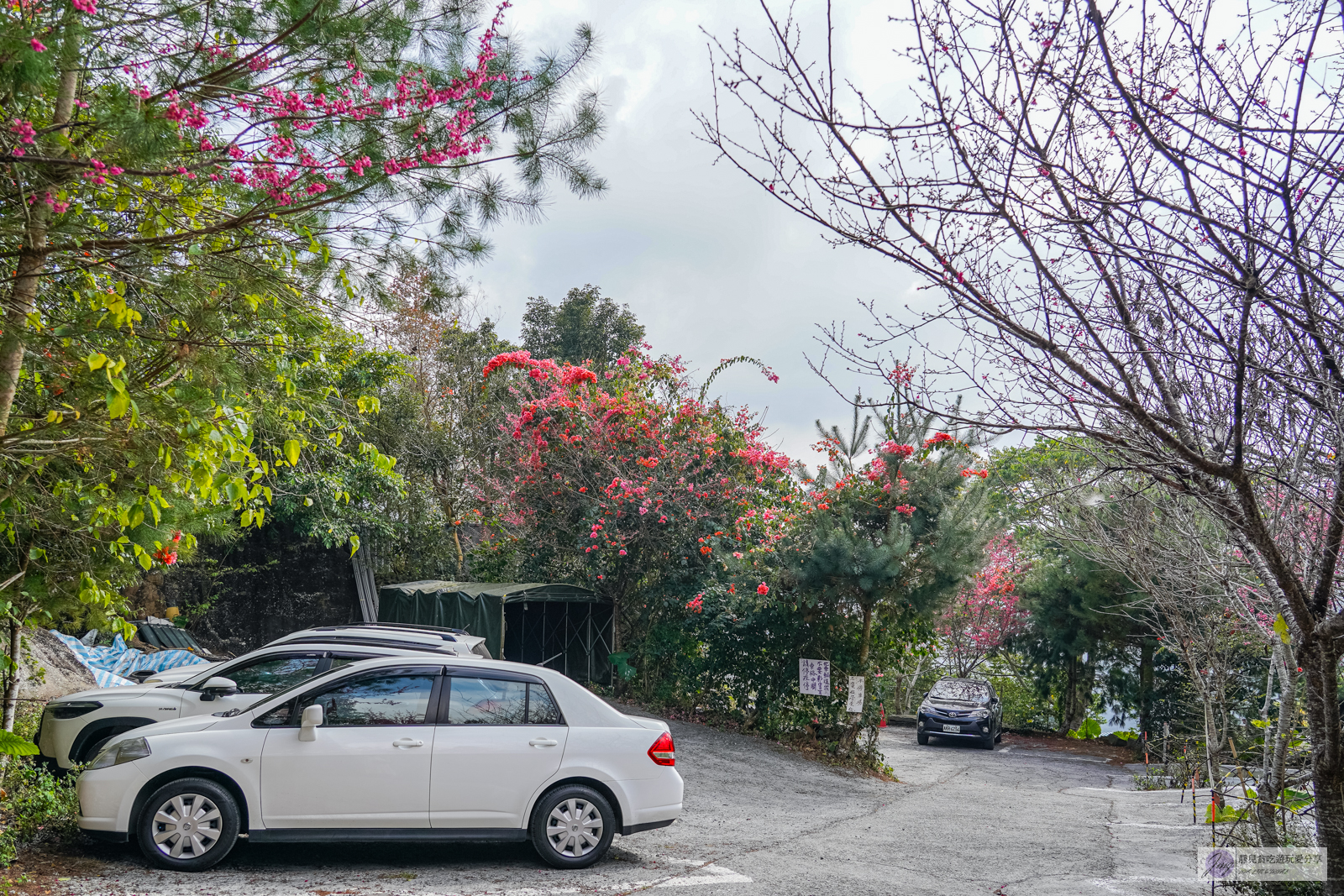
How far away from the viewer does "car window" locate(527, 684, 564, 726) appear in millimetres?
6965

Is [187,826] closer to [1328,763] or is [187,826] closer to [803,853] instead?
[803,853]

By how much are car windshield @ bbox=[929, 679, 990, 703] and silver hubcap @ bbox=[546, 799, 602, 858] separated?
16916 mm

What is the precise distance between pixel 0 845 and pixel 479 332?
74.5 feet

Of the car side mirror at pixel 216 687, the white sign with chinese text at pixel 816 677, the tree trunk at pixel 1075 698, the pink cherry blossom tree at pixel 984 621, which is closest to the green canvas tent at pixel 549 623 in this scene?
the white sign with chinese text at pixel 816 677

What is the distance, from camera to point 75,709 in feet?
27.3

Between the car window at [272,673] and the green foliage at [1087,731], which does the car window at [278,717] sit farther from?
the green foliage at [1087,731]

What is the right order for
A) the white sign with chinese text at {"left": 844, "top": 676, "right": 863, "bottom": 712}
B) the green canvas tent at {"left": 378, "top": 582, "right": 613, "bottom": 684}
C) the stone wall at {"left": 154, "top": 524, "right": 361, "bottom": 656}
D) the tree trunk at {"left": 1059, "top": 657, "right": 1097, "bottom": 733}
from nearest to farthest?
the white sign with chinese text at {"left": 844, "top": 676, "right": 863, "bottom": 712}, the green canvas tent at {"left": 378, "top": 582, "right": 613, "bottom": 684}, the stone wall at {"left": 154, "top": 524, "right": 361, "bottom": 656}, the tree trunk at {"left": 1059, "top": 657, "right": 1097, "bottom": 733}

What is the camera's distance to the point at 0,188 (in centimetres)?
493

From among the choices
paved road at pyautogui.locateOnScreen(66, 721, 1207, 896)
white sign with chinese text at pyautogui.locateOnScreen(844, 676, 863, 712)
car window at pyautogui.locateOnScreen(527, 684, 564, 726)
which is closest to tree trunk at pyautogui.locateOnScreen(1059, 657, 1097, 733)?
paved road at pyautogui.locateOnScreen(66, 721, 1207, 896)

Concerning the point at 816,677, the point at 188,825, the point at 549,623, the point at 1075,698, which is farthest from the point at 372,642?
the point at 1075,698

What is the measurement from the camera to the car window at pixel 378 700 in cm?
663

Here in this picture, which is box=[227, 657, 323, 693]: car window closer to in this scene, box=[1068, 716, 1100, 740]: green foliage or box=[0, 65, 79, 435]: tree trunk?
box=[0, 65, 79, 435]: tree trunk

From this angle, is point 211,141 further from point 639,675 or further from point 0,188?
point 639,675

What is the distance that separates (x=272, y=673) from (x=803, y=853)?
5.11 metres
